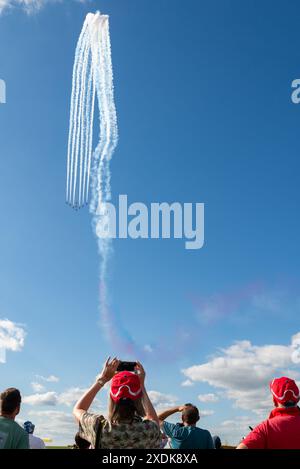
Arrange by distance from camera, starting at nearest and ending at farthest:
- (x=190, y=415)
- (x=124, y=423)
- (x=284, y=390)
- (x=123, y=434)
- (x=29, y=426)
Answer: (x=123, y=434) < (x=124, y=423) < (x=284, y=390) < (x=190, y=415) < (x=29, y=426)

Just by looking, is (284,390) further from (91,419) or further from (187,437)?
(187,437)

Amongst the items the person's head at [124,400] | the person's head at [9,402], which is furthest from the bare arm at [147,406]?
the person's head at [9,402]

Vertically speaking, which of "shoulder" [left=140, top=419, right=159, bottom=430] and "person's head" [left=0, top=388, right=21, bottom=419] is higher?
"person's head" [left=0, top=388, right=21, bottom=419]

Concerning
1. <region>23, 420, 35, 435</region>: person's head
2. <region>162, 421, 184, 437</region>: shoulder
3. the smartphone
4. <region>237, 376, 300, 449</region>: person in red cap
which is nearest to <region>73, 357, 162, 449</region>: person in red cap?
the smartphone

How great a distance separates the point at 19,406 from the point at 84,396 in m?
2.15

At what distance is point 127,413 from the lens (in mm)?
9195

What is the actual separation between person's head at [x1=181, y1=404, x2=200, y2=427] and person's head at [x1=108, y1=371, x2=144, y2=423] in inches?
225

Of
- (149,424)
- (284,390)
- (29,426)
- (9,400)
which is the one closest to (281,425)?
(284,390)

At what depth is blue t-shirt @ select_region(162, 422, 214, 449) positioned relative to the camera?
1424 cm

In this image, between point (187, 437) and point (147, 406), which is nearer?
point (147, 406)

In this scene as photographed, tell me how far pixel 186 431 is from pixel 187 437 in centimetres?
16

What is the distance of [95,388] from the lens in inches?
405

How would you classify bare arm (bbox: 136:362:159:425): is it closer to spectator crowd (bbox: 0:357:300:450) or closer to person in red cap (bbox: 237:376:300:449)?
spectator crowd (bbox: 0:357:300:450)
